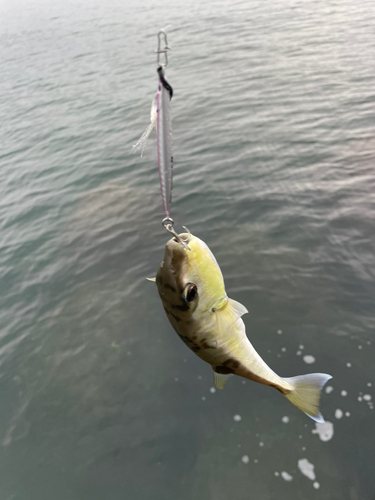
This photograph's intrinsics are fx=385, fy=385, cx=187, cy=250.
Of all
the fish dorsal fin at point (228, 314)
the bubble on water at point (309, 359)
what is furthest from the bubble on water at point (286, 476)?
the fish dorsal fin at point (228, 314)

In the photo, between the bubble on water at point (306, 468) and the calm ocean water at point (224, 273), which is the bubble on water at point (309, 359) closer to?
the calm ocean water at point (224, 273)

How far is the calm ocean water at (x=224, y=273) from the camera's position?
5.14 metres

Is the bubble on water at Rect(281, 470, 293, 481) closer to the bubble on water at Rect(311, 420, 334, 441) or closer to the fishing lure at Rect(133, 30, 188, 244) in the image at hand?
the bubble on water at Rect(311, 420, 334, 441)

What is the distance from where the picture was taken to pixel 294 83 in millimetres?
14875

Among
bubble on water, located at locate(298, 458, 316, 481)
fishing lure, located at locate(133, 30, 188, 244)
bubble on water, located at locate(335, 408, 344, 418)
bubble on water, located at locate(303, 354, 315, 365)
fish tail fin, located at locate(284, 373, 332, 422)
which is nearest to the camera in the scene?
fishing lure, located at locate(133, 30, 188, 244)

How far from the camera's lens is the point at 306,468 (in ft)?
15.9

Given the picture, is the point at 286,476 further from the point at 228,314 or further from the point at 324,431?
the point at 228,314

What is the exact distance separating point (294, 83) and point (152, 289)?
36.9ft

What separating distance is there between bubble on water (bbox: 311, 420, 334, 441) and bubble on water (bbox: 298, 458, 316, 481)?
14.5 inches

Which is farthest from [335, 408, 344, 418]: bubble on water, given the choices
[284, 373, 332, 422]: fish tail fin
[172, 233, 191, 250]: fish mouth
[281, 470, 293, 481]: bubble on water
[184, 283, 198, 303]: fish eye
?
[172, 233, 191, 250]: fish mouth

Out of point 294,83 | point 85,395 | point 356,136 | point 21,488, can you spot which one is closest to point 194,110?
point 294,83

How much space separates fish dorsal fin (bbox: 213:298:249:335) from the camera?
2.91 meters

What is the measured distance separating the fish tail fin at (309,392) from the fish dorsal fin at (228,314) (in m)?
0.75

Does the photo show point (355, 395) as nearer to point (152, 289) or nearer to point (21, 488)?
point (152, 289)
